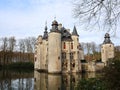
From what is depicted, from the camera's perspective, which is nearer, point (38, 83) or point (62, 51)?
point (38, 83)

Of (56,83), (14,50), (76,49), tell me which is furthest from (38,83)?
(14,50)

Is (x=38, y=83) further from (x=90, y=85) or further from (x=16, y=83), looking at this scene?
(x=90, y=85)

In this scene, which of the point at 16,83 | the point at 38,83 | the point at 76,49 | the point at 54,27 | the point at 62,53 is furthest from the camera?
the point at 76,49

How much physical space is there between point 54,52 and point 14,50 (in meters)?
25.9

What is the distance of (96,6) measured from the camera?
634 cm

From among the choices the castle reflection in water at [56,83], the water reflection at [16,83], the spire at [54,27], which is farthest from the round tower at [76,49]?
the water reflection at [16,83]

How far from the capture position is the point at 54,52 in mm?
34875

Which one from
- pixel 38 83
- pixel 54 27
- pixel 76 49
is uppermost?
pixel 54 27

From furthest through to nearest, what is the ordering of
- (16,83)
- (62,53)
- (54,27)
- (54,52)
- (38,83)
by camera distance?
(62,53) < (54,27) < (54,52) < (38,83) < (16,83)

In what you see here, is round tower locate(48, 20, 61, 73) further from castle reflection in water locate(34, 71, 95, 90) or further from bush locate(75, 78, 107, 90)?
bush locate(75, 78, 107, 90)

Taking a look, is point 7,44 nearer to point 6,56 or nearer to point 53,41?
point 6,56

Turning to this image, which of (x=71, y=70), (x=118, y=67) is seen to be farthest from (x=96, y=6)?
(x=71, y=70)

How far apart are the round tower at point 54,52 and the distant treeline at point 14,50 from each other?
71.0ft

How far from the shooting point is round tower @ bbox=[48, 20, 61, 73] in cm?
3444
